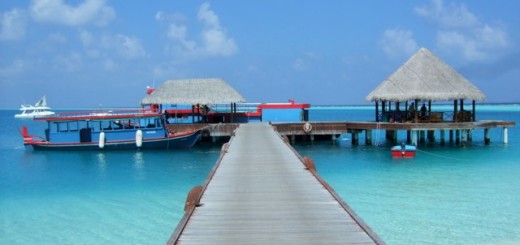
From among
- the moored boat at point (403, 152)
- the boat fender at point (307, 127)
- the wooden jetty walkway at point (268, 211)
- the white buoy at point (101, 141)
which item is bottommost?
the moored boat at point (403, 152)

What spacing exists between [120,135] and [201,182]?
50.5 feet

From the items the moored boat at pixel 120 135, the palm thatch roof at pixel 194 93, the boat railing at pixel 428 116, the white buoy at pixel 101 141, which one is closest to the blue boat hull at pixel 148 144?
the moored boat at pixel 120 135

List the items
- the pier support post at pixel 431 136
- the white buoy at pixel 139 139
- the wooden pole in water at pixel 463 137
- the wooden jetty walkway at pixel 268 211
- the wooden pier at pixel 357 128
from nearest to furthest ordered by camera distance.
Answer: the wooden jetty walkway at pixel 268 211, the wooden pier at pixel 357 128, the wooden pole in water at pixel 463 137, the white buoy at pixel 139 139, the pier support post at pixel 431 136

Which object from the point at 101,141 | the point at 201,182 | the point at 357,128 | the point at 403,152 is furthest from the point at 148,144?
the point at 403,152

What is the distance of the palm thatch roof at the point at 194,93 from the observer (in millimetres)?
35438

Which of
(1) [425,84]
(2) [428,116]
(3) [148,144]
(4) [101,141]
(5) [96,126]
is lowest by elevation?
(3) [148,144]

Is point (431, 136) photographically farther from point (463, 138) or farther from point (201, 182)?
point (201, 182)

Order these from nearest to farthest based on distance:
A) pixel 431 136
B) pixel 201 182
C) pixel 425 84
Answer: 1. pixel 201 182
2. pixel 425 84
3. pixel 431 136

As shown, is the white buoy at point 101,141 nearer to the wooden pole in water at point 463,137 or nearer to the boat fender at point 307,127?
the boat fender at point 307,127

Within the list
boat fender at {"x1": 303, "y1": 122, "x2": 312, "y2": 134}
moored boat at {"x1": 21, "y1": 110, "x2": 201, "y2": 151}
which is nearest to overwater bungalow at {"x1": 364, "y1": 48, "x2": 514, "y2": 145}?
boat fender at {"x1": 303, "y1": 122, "x2": 312, "y2": 134}

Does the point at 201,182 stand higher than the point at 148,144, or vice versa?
the point at 148,144

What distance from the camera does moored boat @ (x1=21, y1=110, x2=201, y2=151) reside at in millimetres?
33562

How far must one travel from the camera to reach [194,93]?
36.1m

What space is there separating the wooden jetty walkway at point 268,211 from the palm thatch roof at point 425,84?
1832 cm
